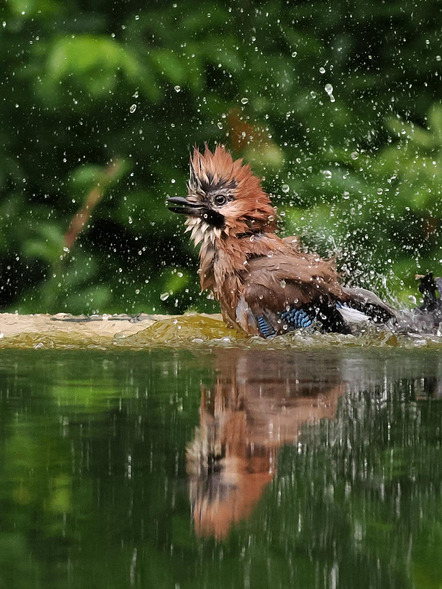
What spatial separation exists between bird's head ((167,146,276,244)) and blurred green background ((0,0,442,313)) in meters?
0.99

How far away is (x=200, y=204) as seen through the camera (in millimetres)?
6270

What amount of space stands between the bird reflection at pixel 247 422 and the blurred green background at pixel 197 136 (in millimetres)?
2532

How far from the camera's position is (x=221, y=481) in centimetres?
235

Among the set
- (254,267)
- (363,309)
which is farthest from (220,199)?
(363,309)

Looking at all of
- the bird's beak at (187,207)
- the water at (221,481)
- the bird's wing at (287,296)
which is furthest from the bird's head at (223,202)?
the water at (221,481)

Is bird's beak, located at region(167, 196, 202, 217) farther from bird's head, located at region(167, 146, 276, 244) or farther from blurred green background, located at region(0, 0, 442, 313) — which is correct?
blurred green background, located at region(0, 0, 442, 313)

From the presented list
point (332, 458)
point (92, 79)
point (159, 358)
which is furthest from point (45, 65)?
point (332, 458)

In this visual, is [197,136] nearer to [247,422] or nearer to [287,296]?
[287,296]

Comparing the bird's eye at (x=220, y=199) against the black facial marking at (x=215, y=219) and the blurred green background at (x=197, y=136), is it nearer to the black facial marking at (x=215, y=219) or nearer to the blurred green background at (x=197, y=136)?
the black facial marking at (x=215, y=219)

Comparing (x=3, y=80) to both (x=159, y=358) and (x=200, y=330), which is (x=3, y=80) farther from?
(x=159, y=358)

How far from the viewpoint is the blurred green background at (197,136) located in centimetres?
732

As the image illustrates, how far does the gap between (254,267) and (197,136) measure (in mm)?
1857

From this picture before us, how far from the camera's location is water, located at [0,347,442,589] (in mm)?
1824

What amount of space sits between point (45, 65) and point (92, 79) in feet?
1.17
